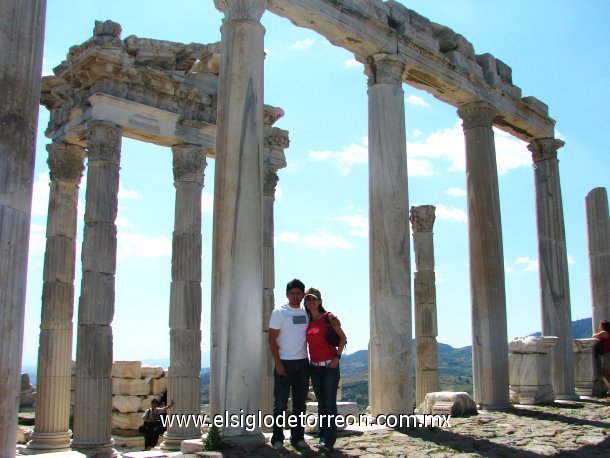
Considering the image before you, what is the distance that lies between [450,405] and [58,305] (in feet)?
34.9

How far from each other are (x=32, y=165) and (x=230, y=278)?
412 cm

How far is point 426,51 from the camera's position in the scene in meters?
16.5

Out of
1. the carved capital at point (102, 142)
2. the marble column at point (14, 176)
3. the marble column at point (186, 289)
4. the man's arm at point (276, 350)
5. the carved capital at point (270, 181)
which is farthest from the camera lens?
the carved capital at point (270, 181)

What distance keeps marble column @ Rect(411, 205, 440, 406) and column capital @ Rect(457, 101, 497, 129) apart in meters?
8.23

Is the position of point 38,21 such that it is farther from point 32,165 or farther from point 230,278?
point 230,278

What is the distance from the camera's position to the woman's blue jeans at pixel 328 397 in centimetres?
1028

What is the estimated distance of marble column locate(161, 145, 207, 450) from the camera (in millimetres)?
19625

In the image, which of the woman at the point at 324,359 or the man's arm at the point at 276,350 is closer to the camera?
the man's arm at the point at 276,350

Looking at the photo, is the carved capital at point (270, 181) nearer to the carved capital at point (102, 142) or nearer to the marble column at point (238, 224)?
the carved capital at point (102, 142)

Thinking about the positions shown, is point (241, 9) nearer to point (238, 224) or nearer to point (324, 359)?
point (238, 224)

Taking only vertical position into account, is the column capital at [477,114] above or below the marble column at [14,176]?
above

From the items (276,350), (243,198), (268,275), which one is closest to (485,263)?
(268,275)

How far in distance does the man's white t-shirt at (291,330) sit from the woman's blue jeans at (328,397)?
1.31 ft

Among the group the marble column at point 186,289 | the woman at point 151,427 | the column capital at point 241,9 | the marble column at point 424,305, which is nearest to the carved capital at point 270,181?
the marble column at point 186,289
